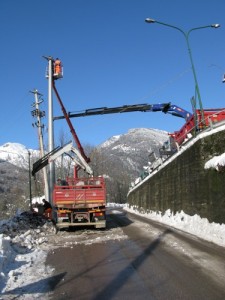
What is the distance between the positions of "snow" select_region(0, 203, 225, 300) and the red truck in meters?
1.03

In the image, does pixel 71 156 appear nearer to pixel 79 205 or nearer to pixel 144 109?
pixel 79 205

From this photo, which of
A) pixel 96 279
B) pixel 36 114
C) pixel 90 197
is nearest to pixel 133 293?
pixel 96 279

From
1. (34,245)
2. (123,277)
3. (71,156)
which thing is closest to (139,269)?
(123,277)

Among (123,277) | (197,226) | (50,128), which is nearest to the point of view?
(123,277)

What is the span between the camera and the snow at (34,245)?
320 inches

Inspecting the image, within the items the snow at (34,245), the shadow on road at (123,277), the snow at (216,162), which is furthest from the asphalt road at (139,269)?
the snow at (216,162)

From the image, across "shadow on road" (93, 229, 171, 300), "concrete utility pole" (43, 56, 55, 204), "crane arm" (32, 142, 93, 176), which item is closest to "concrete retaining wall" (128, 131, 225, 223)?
"shadow on road" (93, 229, 171, 300)

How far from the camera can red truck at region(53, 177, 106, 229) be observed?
63.2 feet

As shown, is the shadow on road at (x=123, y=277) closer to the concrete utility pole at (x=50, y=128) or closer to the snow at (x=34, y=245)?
the snow at (x=34, y=245)

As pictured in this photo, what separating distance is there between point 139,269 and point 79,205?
401 inches

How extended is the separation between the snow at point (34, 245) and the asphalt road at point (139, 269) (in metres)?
0.35

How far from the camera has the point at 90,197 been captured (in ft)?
64.1

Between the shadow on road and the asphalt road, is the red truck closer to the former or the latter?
the asphalt road

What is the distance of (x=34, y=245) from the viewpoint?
14.7 m
